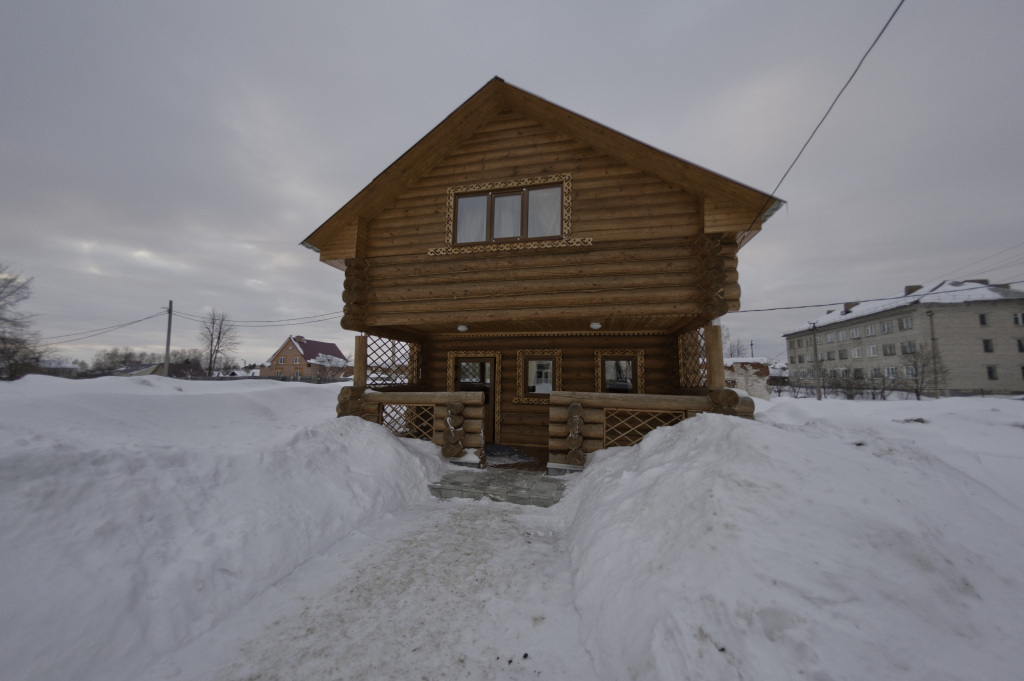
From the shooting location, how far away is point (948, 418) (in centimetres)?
872

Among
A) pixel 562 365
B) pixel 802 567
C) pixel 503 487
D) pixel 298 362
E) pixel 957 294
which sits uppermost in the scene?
pixel 957 294

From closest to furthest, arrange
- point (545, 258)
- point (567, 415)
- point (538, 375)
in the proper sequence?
point (567, 415)
point (545, 258)
point (538, 375)

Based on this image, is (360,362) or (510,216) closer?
(510,216)

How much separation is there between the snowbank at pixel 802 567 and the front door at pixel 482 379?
19.7 ft

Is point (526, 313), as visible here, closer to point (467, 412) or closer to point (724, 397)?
point (467, 412)

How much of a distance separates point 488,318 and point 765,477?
17.4 feet

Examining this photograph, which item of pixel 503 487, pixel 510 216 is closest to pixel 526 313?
pixel 510 216

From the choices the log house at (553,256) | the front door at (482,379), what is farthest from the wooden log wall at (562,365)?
the front door at (482,379)

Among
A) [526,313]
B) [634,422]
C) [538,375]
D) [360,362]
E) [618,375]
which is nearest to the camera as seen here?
[526,313]

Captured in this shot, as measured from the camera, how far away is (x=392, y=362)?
10.2 m

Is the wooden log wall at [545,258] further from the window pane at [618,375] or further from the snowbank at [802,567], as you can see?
the snowbank at [802,567]

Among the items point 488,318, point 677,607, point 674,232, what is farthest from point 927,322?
point 677,607

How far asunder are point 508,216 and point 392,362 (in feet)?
16.9

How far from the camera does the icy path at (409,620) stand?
2.50 meters
